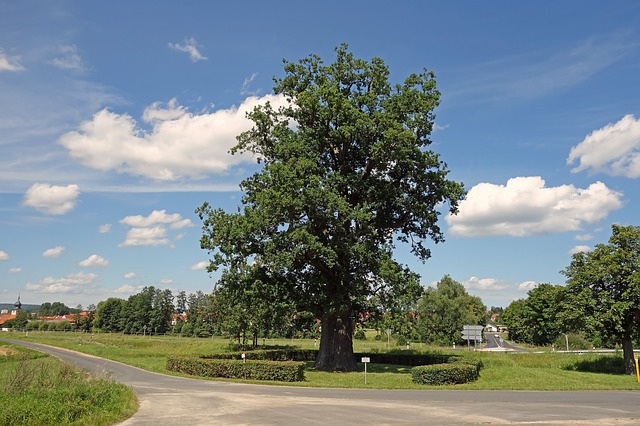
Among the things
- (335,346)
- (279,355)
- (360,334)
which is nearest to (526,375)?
(335,346)

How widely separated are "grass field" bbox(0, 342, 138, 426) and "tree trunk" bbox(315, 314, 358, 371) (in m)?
18.2

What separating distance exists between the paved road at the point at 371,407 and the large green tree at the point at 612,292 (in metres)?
10.8

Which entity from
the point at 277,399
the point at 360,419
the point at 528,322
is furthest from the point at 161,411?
the point at 528,322

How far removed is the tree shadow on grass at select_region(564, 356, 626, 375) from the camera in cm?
3712

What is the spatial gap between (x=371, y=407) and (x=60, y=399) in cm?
1054

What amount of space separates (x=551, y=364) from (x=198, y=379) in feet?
93.5

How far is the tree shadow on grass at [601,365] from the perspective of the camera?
37125 mm

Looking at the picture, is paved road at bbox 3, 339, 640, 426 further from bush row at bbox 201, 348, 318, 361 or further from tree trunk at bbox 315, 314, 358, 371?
bush row at bbox 201, 348, 318, 361

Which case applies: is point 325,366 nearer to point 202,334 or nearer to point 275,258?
point 275,258

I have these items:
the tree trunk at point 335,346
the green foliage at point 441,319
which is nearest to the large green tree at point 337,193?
the tree trunk at point 335,346

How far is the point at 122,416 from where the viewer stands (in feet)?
50.5

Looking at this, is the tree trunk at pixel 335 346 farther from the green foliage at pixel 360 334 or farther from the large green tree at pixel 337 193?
the green foliage at pixel 360 334

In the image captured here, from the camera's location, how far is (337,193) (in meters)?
32.8

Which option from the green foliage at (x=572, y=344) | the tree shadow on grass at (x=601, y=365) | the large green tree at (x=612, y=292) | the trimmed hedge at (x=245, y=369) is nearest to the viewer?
the trimmed hedge at (x=245, y=369)
